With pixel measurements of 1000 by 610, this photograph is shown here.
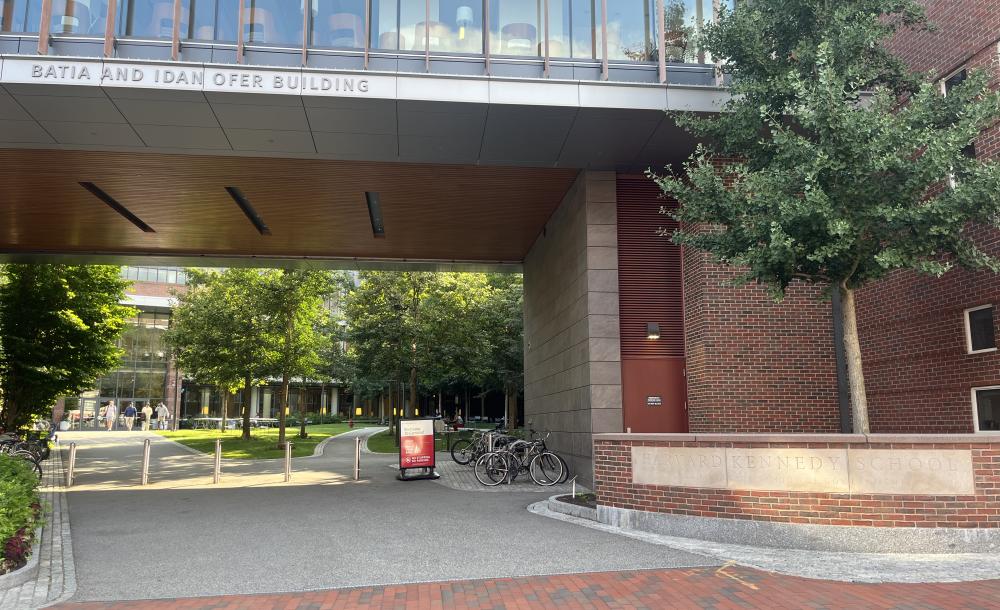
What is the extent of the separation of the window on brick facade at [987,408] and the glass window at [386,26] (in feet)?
37.1

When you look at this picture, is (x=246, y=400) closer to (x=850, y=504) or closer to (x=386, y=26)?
(x=386, y=26)

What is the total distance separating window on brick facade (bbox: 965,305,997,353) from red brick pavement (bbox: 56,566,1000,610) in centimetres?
581

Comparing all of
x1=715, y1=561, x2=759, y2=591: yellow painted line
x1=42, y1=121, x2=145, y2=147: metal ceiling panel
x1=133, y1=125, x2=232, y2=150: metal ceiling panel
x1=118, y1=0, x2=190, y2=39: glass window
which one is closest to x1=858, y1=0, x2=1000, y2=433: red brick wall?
x1=715, y1=561, x2=759, y2=591: yellow painted line

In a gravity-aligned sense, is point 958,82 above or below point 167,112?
above

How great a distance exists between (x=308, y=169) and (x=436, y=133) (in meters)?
3.37

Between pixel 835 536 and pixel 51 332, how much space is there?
26972mm

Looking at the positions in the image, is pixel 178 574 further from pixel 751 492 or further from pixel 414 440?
pixel 414 440

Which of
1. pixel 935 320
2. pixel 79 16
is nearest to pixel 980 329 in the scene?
pixel 935 320

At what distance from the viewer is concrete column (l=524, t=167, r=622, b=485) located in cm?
1416

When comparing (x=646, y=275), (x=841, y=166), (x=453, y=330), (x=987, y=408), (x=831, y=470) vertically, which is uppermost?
(x=453, y=330)

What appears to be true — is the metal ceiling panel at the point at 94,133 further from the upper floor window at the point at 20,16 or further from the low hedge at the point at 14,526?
the low hedge at the point at 14,526

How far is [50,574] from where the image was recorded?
7441 mm

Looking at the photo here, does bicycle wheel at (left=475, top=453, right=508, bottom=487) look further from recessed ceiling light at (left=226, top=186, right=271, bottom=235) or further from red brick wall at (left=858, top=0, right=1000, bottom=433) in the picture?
recessed ceiling light at (left=226, top=186, right=271, bottom=235)

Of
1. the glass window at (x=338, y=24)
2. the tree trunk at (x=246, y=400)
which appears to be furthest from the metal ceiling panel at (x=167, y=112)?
the tree trunk at (x=246, y=400)
